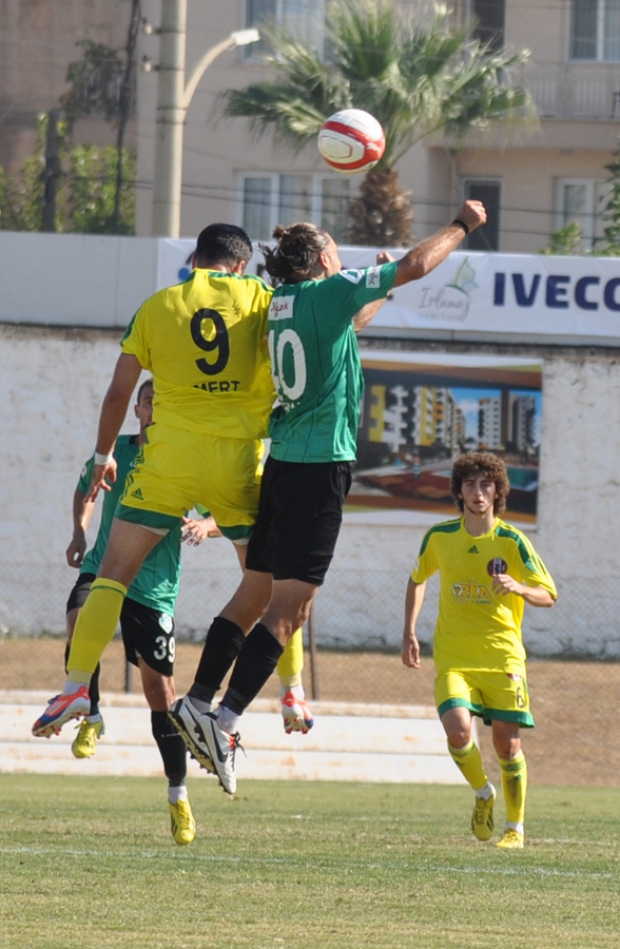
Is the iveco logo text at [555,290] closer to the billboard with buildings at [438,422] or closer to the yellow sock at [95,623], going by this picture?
the billboard with buildings at [438,422]

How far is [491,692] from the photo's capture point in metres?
8.99

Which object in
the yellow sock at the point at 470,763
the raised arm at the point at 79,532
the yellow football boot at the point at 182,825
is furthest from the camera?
the yellow sock at the point at 470,763

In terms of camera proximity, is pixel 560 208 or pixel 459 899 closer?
pixel 459 899

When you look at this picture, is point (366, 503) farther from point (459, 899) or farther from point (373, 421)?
point (459, 899)

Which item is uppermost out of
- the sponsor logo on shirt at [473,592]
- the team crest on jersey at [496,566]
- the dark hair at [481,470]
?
the dark hair at [481,470]

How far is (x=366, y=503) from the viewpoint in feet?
71.8

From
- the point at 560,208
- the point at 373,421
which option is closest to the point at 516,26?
the point at 560,208

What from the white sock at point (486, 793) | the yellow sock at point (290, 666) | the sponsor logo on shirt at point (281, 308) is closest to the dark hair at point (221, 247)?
the sponsor logo on shirt at point (281, 308)

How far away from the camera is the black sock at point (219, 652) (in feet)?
24.0

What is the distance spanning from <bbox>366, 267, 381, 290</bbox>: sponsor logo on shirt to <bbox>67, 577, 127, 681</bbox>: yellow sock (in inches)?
71.2

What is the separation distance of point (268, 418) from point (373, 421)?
1476cm

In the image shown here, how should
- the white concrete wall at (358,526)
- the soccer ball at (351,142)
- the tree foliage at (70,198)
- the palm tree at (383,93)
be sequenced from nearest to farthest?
1. the soccer ball at (351,142)
2. the white concrete wall at (358,526)
3. the tree foliage at (70,198)
4. the palm tree at (383,93)

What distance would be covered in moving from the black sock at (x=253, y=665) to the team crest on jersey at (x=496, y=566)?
2285mm

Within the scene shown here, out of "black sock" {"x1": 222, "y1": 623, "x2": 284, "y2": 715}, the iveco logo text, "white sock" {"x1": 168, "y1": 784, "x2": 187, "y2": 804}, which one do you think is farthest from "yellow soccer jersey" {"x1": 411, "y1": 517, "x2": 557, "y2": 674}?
the iveco logo text
